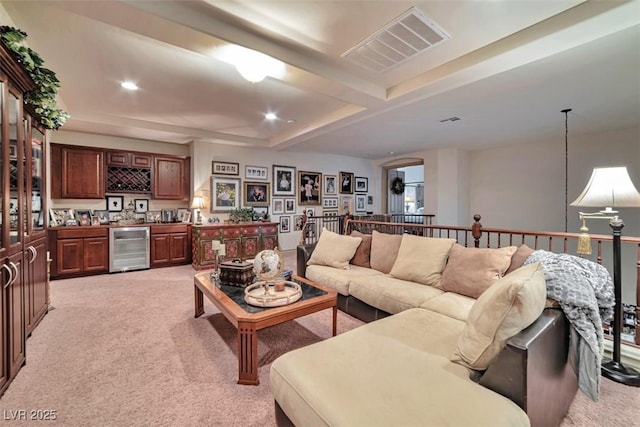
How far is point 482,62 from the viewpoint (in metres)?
2.66

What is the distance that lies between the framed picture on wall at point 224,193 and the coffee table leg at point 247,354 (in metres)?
4.54

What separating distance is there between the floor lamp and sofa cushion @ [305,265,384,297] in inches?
73.0

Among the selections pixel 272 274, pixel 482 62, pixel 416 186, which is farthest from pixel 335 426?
pixel 416 186

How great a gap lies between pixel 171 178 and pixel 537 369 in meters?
6.20

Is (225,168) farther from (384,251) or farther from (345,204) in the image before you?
(384,251)

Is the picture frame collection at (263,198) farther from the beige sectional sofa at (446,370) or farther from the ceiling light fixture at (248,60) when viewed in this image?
the beige sectional sofa at (446,370)

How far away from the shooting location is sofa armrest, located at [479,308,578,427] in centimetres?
116

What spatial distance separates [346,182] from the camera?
26.7 feet

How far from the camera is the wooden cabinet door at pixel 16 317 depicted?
196 centimetres

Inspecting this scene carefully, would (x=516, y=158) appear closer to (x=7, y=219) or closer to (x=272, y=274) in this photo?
(x=272, y=274)

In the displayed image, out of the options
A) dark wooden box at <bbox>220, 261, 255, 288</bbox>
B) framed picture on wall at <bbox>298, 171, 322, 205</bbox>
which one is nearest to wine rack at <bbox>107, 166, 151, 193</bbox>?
framed picture on wall at <bbox>298, 171, 322, 205</bbox>

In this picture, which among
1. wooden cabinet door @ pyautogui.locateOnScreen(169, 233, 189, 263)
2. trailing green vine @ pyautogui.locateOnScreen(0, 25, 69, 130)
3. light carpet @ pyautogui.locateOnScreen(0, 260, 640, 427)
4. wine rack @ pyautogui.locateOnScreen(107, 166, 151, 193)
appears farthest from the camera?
wooden cabinet door @ pyautogui.locateOnScreen(169, 233, 189, 263)

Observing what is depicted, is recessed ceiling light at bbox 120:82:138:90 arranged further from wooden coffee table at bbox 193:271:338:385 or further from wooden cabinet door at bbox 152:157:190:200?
wooden coffee table at bbox 193:271:338:385

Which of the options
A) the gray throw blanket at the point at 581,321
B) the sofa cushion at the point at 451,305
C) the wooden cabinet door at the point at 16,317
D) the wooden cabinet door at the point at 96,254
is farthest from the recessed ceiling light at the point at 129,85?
the gray throw blanket at the point at 581,321
